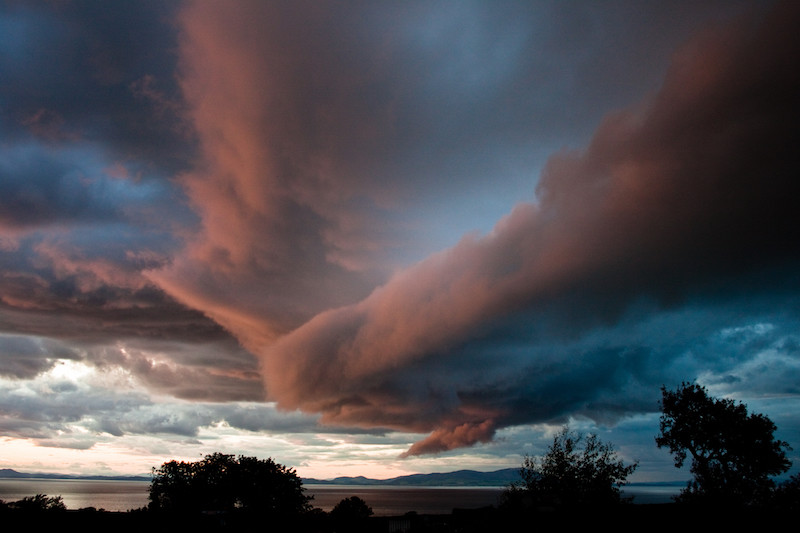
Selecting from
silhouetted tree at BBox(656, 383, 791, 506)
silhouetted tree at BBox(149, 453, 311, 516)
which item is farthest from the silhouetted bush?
silhouetted tree at BBox(656, 383, 791, 506)

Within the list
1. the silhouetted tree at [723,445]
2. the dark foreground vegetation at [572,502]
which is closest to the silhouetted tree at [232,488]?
the dark foreground vegetation at [572,502]

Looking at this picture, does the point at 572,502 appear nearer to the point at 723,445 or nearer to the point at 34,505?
the point at 723,445

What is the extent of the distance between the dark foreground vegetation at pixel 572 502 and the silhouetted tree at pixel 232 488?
261 mm

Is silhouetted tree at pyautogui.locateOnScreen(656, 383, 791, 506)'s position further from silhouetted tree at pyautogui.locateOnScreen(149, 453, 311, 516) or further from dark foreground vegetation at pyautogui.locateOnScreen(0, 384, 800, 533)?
silhouetted tree at pyautogui.locateOnScreen(149, 453, 311, 516)

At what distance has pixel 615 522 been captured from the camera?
33.5m

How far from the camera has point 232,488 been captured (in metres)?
65.9

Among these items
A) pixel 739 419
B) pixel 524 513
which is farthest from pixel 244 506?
pixel 739 419

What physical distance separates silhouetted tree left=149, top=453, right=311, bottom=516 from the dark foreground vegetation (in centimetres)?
26

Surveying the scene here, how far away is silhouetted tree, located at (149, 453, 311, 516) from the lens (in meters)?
64.7

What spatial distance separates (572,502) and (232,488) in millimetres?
42929

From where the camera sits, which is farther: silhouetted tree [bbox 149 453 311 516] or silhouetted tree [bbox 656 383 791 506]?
silhouetted tree [bbox 149 453 311 516]

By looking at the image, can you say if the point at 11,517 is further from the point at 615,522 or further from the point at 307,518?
the point at 615,522

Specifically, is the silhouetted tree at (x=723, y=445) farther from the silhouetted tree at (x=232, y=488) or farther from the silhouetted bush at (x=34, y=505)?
the silhouetted bush at (x=34, y=505)

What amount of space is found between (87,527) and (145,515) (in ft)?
24.8
